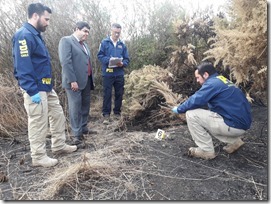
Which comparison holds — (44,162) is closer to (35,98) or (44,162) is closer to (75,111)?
(35,98)

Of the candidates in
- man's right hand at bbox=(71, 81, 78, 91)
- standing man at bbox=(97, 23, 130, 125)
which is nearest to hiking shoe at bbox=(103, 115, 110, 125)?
standing man at bbox=(97, 23, 130, 125)

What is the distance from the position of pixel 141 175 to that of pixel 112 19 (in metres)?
6.04

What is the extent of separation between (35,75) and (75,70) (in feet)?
3.85

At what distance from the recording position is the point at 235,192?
3373 mm

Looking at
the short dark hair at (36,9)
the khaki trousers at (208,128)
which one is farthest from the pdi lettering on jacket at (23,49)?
the khaki trousers at (208,128)

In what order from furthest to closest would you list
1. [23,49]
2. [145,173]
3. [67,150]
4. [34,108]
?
[67,150], [34,108], [23,49], [145,173]

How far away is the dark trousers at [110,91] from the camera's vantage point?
6.99 metres

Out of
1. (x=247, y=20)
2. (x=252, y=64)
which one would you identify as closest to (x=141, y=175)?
(x=252, y=64)

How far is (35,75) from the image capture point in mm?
4223

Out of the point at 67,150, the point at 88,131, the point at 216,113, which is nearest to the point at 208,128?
the point at 216,113

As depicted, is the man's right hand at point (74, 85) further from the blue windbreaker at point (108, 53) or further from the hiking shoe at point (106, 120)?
the blue windbreaker at point (108, 53)

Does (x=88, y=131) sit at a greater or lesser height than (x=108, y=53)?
lesser

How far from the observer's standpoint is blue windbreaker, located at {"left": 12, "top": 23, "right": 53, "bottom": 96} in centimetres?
402

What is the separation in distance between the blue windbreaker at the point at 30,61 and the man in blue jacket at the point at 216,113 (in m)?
1.96
